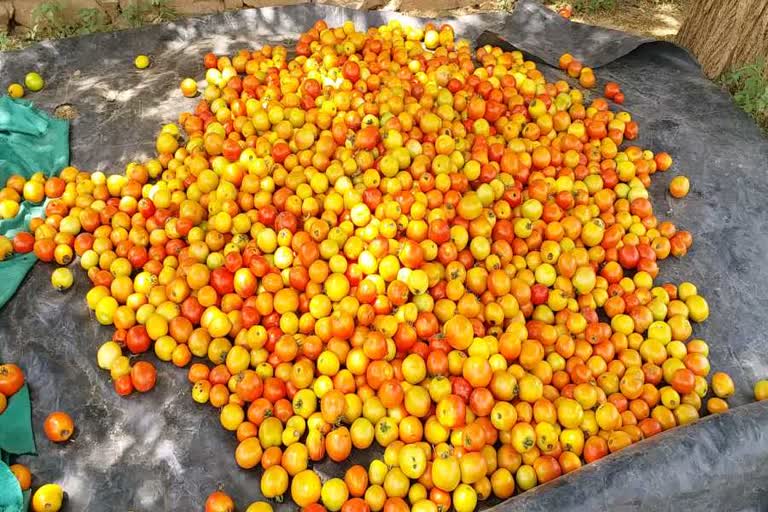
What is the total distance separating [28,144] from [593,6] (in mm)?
6452

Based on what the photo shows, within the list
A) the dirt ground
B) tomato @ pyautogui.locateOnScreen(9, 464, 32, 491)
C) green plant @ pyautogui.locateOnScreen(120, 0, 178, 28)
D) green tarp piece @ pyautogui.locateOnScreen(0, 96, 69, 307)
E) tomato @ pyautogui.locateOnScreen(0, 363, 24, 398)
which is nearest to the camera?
tomato @ pyautogui.locateOnScreen(9, 464, 32, 491)

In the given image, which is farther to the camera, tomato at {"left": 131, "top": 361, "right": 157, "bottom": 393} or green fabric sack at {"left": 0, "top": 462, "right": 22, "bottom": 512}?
tomato at {"left": 131, "top": 361, "right": 157, "bottom": 393}

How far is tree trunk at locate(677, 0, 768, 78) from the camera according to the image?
448cm

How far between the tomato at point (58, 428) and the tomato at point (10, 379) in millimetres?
289

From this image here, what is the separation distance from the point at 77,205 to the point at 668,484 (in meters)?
3.65

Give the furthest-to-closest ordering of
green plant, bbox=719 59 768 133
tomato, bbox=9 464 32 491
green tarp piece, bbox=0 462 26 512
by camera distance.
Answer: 1. green plant, bbox=719 59 768 133
2. tomato, bbox=9 464 32 491
3. green tarp piece, bbox=0 462 26 512

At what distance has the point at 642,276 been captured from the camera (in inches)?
127

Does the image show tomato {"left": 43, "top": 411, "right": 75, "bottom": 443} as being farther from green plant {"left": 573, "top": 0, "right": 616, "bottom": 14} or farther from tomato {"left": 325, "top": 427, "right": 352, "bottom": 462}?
green plant {"left": 573, "top": 0, "right": 616, "bottom": 14}

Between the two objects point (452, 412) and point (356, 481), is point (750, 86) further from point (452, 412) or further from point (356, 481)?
point (356, 481)

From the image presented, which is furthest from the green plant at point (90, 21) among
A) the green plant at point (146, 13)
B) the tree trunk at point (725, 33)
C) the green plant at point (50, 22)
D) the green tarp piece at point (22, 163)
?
the tree trunk at point (725, 33)

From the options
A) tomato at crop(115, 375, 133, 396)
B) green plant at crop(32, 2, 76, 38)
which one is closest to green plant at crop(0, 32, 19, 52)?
green plant at crop(32, 2, 76, 38)

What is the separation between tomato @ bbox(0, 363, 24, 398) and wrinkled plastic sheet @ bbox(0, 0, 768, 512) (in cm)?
9

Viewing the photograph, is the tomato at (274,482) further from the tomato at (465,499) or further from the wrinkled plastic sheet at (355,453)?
the tomato at (465,499)

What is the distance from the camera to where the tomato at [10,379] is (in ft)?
9.00
